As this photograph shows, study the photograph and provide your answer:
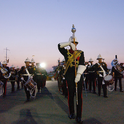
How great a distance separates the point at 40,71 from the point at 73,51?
686cm

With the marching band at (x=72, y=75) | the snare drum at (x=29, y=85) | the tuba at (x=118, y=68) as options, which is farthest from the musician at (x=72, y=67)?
the tuba at (x=118, y=68)

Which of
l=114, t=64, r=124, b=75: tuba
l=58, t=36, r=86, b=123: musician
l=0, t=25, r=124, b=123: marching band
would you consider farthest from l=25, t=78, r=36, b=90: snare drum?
l=114, t=64, r=124, b=75: tuba

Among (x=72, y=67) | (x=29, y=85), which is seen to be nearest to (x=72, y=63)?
(x=72, y=67)

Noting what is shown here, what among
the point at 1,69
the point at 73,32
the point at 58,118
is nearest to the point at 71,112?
the point at 58,118

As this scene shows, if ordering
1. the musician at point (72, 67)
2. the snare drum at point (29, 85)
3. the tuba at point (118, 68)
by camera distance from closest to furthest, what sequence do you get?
the musician at point (72, 67) < the snare drum at point (29, 85) < the tuba at point (118, 68)

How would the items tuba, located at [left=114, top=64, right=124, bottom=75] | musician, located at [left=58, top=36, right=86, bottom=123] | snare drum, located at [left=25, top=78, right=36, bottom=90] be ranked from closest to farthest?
musician, located at [left=58, top=36, right=86, bottom=123]
snare drum, located at [left=25, top=78, right=36, bottom=90]
tuba, located at [left=114, top=64, right=124, bottom=75]

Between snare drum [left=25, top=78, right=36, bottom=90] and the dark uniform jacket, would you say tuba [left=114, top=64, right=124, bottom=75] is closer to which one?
snare drum [left=25, top=78, right=36, bottom=90]

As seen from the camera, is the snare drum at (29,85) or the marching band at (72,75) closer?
the marching band at (72,75)

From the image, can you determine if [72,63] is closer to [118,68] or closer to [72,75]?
[72,75]

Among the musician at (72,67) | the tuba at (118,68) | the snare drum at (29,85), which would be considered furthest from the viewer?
the tuba at (118,68)

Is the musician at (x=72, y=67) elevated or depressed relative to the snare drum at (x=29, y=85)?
elevated

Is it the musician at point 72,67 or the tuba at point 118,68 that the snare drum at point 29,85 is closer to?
the musician at point 72,67

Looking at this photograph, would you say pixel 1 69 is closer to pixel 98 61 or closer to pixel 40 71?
pixel 40 71

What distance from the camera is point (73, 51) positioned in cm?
422
